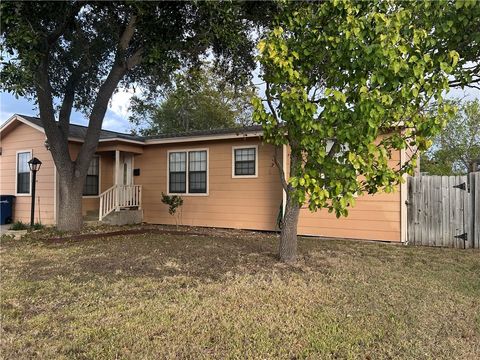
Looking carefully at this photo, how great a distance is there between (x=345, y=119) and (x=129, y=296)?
3.23m

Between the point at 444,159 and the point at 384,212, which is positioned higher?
the point at 444,159

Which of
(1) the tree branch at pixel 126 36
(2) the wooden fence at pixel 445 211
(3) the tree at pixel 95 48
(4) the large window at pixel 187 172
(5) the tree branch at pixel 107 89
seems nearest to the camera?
(3) the tree at pixel 95 48

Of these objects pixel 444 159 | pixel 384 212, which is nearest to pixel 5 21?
pixel 384 212

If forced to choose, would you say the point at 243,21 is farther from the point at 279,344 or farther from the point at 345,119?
the point at 279,344

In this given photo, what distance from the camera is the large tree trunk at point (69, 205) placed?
354 inches

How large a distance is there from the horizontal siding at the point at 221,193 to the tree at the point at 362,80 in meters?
5.16

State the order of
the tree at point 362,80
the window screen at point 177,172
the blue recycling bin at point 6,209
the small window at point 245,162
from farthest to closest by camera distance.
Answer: the blue recycling bin at point 6,209
the window screen at point 177,172
the small window at point 245,162
the tree at point 362,80

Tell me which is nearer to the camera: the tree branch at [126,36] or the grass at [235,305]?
the grass at [235,305]

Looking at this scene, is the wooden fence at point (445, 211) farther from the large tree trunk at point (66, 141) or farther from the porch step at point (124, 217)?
the porch step at point (124, 217)

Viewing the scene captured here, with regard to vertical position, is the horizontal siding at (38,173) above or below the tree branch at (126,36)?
below

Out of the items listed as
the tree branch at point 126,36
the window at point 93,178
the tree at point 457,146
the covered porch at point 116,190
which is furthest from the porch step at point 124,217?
the tree at point 457,146

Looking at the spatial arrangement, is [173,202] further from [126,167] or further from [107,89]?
[107,89]

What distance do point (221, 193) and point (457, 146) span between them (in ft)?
42.1

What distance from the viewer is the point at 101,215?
10797mm
